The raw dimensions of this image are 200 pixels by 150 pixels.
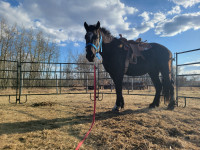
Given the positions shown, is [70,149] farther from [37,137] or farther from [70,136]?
[37,137]

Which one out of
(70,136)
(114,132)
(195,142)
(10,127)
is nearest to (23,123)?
(10,127)

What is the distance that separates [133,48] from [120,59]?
777 millimetres

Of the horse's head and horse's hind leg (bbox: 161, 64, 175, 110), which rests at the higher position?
the horse's head

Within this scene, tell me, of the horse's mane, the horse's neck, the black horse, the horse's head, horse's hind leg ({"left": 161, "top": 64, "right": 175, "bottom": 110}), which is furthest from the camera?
horse's hind leg ({"left": 161, "top": 64, "right": 175, "bottom": 110})

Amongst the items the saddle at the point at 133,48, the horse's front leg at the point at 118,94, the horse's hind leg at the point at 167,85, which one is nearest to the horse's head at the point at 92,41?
the saddle at the point at 133,48

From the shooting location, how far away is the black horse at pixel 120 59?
308 cm

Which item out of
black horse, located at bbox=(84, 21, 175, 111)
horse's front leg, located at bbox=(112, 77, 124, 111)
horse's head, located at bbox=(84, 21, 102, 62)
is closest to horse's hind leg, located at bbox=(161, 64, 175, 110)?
black horse, located at bbox=(84, 21, 175, 111)

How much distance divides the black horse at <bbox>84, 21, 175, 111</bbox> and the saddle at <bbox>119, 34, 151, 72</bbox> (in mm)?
121

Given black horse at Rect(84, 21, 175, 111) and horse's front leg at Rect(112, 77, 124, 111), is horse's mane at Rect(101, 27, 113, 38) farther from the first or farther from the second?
horse's front leg at Rect(112, 77, 124, 111)

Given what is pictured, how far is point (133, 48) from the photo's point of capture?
4.02 m

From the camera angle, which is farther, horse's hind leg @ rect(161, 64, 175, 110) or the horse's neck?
horse's hind leg @ rect(161, 64, 175, 110)

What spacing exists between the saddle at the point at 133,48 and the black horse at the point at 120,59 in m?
0.12

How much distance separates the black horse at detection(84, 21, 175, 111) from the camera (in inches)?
121

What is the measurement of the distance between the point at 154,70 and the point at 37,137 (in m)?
4.12
